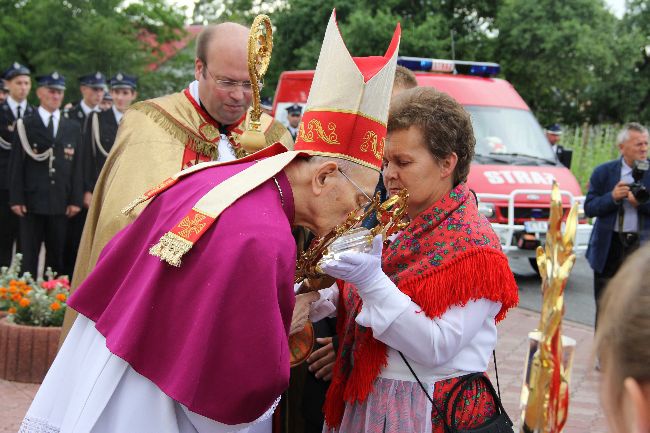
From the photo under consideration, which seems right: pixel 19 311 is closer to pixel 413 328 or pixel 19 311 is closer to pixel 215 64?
pixel 215 64

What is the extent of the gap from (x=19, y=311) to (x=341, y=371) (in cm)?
425

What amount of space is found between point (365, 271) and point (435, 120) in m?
0.55

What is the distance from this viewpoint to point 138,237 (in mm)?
2332

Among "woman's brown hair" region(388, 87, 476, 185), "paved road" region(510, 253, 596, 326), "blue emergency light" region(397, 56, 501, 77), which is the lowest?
"paved road" region(510, 253, 596, 326)

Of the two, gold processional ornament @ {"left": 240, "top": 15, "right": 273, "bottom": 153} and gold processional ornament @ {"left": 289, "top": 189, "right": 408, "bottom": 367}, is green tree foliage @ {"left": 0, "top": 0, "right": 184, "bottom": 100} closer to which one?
gold processional ornament @ {"left": 240, "top": 15, "right": 273, "bottom": 153}

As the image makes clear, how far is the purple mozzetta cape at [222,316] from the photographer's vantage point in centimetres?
204

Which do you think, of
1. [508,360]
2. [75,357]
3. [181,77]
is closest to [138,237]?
[75,357]

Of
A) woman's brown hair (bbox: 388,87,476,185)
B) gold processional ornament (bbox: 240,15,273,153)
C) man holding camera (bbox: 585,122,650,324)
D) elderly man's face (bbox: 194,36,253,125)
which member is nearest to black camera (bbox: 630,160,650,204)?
man holding camera (bbox: 585,122,650,324)

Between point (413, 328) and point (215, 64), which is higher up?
point (215, 64)

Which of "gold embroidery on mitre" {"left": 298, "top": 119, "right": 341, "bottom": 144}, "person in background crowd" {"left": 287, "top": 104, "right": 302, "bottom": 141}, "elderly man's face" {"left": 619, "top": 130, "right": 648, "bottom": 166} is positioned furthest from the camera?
"person in background crowd" {"left": 287, "top": 104, "right": 302, "bottom": 141}

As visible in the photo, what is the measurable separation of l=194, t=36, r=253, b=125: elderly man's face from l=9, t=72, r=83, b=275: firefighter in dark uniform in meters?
5.61

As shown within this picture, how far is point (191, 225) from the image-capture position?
211 centimetres

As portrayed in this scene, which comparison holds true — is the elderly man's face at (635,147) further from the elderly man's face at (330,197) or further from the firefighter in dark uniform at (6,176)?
the firefighter in dark uniform at (6,176)

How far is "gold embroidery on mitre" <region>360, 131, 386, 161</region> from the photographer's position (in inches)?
96.3
